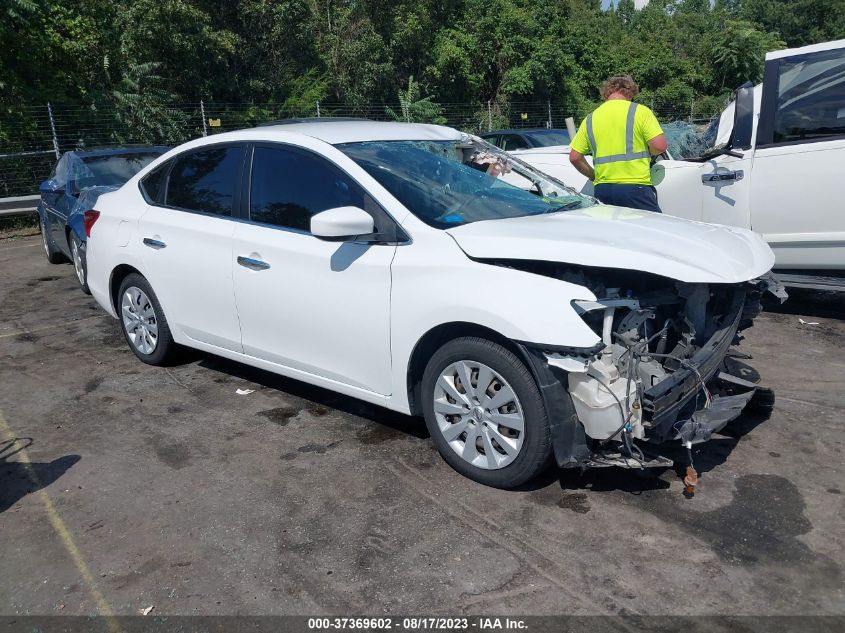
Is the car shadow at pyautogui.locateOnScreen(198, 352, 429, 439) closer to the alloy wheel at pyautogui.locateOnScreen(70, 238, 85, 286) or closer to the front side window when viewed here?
the alloy wheel at pyautogui.locateOnScreen(70, 238, 85, 286)

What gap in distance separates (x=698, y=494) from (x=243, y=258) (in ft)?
9.53

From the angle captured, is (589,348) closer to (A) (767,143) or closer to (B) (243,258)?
(B) (243,258)

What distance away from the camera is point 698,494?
361 cm

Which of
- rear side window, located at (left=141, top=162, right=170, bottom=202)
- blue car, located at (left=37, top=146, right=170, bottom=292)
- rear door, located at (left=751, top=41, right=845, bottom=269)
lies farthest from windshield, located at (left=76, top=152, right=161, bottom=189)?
rear door, located at (left=751, top=41, right=845, bottom=269)

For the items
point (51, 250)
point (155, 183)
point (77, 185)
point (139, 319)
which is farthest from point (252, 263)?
point (51, 250)

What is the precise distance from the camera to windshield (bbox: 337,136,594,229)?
4.05 metres

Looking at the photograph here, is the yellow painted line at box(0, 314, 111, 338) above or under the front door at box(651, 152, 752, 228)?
under

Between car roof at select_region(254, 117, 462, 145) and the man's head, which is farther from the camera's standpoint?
the man's head

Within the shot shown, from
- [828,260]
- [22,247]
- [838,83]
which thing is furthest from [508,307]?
[22,247]

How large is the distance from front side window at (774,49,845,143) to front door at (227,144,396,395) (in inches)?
157

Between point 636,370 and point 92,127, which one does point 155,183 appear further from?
point 92,127

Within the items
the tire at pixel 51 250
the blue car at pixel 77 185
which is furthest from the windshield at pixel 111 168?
the tire at pixel 51 250

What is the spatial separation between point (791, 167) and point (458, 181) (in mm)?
3218

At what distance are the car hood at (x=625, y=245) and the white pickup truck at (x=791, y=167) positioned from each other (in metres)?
2.16
